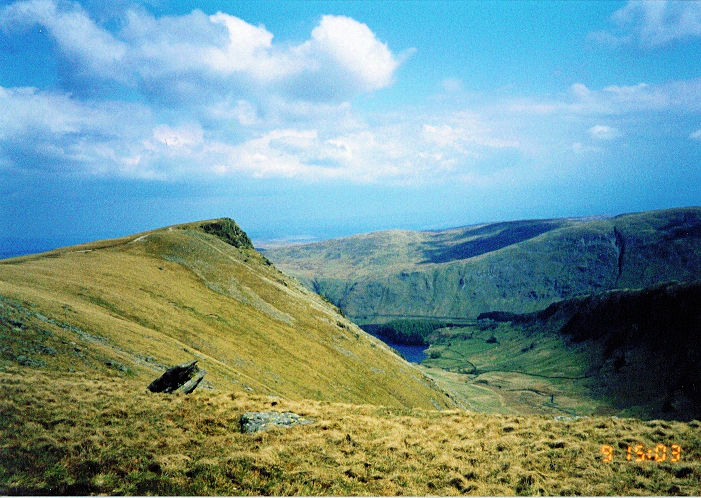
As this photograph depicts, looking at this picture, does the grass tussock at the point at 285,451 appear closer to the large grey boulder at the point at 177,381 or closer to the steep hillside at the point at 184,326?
the large grey boulder at the point at 177,381

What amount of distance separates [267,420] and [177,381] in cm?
1021

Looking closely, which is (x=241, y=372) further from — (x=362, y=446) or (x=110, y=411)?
(x=362, y=446)

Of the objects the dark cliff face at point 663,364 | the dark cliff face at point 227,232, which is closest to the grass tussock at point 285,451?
the dark cliff face at point 227,232

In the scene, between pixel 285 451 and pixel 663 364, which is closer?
pixel 285 451

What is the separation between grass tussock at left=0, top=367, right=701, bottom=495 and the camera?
639 inches

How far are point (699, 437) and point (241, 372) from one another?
45056 millimetres

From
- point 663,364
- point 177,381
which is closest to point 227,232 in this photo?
point 177,381

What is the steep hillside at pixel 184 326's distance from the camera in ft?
107

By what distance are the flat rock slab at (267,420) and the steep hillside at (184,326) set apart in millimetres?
11474

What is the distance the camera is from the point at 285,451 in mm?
19531
